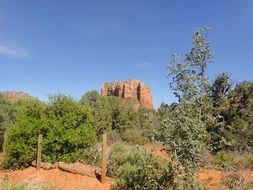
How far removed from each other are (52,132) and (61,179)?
302 centimetres

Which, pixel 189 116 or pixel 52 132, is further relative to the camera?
pixel 52 132

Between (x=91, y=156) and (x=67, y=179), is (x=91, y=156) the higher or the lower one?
the higher one

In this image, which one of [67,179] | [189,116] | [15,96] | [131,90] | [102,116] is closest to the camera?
[189,116]

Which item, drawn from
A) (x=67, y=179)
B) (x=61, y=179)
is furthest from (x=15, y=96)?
(x=67, y=179)

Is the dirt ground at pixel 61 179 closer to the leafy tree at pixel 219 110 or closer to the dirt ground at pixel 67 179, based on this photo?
the dirt ground at pixel 67 179

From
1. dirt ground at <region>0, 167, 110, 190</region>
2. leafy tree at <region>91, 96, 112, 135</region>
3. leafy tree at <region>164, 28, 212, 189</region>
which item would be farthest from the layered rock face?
leafy tree at <region>164, 28, 212, 189</region>

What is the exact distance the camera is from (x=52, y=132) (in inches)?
683

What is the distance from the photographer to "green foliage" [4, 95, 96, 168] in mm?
17281

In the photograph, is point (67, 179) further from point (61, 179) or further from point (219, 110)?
point (219, 110)

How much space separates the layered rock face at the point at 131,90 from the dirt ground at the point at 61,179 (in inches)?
4034

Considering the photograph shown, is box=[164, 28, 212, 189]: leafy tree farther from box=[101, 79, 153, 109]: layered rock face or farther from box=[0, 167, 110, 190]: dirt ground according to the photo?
box=[101, 79, 153, 109]: layered rock face

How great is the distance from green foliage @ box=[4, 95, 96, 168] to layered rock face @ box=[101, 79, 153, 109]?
100258 millimetres

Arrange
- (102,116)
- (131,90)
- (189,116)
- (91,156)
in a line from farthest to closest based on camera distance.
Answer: (131,90)
(102,116)
(91,156)
(189,116)

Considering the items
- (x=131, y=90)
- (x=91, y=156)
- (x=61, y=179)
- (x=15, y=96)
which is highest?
(x=131, y=90)
